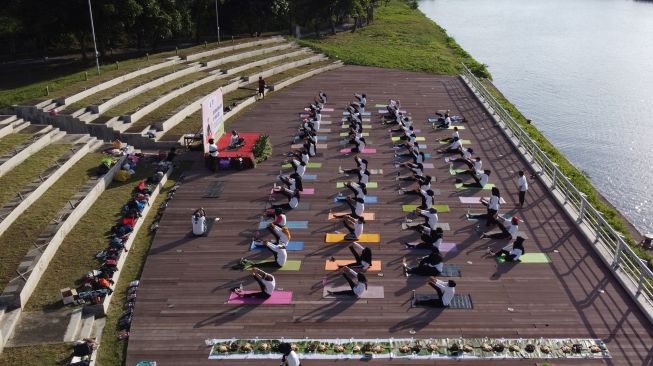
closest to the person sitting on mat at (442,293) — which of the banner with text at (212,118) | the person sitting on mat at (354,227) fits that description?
the person sitting on mat at (354,227)

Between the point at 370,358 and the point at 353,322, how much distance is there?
68.1 inches

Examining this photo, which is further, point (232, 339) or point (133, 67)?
point (133, 67)

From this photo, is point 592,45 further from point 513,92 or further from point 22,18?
point 22,18

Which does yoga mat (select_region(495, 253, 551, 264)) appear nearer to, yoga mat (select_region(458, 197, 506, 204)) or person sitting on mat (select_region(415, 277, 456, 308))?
person sitting on mat (select_region(415, 277, 456, 308))

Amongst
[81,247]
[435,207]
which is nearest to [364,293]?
[435,207]

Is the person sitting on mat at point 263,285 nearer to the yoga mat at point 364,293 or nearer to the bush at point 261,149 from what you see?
the yoga mat at point 364,293

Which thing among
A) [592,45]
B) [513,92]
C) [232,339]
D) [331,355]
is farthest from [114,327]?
[592,45]

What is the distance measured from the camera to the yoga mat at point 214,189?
1075 inches

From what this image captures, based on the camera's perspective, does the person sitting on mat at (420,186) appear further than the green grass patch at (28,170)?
Yes

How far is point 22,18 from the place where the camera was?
45.9 m

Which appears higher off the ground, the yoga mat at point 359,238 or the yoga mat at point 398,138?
the yoga mat at point 398,138

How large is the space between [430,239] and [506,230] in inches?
126

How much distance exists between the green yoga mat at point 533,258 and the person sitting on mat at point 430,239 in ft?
7.13

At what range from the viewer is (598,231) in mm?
22281
